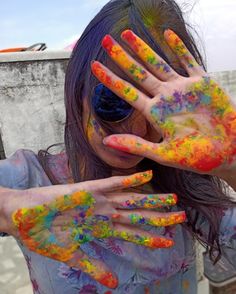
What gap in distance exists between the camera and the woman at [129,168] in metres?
0.71

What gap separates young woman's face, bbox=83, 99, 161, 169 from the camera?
91 centimetres

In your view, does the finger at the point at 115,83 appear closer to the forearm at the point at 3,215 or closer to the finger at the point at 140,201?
the finger at the point at 140,201

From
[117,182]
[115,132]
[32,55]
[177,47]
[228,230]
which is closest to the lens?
[117,182]

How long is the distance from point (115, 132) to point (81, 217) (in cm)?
30

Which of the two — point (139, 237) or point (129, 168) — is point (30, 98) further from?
point (139, 237)

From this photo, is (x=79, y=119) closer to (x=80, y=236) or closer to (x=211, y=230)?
(x=80, y=236)

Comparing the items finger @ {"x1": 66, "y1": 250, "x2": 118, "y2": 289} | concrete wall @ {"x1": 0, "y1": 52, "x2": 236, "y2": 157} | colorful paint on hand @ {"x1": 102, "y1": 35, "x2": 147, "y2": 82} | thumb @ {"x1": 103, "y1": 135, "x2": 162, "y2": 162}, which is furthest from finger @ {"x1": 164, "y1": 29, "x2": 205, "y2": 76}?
concrete wall @ {"x1": 0, "y1": 52, "x2": 236, "y2": 157}

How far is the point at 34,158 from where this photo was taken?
102 cm

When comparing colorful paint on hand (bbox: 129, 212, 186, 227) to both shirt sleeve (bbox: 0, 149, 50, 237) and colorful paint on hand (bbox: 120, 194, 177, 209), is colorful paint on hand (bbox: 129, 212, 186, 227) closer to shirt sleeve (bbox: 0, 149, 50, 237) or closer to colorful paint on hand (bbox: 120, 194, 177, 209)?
colorful paint on hand (bbox: 120, 194, 177, 209)

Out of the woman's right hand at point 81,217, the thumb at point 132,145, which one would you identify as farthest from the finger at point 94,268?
the thumb at point 132,145

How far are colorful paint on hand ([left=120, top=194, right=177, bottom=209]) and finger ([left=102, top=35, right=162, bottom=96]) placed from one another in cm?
24

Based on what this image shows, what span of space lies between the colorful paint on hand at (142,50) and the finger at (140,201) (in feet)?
0.93

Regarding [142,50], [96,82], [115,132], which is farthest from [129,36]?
[115,132]

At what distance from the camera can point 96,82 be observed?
2.89 ft
